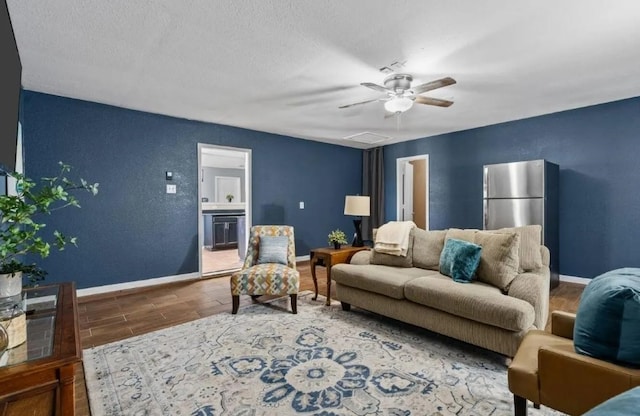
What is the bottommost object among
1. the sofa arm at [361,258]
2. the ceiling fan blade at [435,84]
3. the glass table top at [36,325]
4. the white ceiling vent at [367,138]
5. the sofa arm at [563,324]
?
the sofa arm at [563,324]

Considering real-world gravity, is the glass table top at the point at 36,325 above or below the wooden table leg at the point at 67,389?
above

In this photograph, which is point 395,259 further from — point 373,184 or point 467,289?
point 373,184

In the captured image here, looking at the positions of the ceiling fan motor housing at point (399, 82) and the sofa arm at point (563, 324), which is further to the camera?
the ceiling fan motor housing at point (399, 82)

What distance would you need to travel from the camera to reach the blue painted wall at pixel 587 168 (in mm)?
3814

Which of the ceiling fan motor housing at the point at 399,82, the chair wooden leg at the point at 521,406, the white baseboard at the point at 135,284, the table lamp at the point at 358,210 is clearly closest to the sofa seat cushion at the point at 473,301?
the chair wooden leg at the point at 521,406

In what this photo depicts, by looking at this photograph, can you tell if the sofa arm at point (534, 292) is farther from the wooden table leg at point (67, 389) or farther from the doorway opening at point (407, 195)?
the doorway opening at point (407, 195)

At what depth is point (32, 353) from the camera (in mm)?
1079

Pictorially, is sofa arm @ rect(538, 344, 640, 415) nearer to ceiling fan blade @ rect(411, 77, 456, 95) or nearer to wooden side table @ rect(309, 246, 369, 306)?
ceiling fan blade @ rect(411, 77, 456, 95)

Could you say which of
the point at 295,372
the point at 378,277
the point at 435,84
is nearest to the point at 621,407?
the point at 295,372

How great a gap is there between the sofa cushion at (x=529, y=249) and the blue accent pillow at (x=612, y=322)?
1.30 m

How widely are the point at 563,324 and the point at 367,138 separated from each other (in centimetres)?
472

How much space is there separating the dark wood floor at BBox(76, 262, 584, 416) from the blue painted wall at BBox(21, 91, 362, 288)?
1.30 ft

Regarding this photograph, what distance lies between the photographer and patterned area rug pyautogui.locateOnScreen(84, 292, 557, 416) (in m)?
1.72

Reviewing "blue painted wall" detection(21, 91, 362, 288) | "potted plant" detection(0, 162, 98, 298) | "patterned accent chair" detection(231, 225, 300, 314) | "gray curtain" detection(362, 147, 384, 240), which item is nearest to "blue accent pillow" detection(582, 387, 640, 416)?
"potted plant" detection(0, 162, 98, 298)
